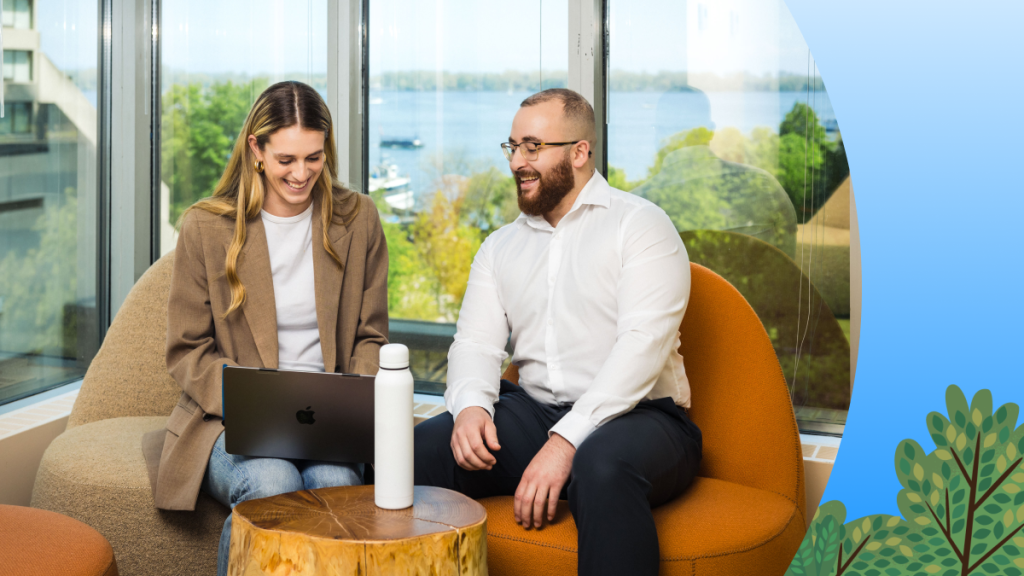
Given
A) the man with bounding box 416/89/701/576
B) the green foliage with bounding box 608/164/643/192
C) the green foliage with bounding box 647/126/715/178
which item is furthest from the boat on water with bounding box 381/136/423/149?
the man with bounding box 416/89/701/576

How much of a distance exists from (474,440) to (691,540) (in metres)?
0.50

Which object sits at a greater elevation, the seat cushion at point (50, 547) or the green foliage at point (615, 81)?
the green foliage at point (615, 81)

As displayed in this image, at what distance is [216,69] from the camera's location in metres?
3.69

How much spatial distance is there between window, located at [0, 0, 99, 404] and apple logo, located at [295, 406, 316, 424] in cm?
200

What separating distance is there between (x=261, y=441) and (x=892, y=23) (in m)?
1.62

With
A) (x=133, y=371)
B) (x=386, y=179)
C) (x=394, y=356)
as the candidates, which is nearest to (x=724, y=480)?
(x=394, y=356)

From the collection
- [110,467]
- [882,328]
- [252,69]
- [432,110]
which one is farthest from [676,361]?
[252,69]

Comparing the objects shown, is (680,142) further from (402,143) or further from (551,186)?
(402,143)

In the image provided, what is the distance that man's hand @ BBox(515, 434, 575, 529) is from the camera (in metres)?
1.74

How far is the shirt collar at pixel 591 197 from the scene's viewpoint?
2180 millimetres

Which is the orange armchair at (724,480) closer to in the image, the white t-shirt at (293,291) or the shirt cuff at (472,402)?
the shirt cuff at (472,402)

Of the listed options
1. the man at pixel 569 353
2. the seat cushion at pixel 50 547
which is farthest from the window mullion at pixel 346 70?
the seat cushion at pixel 50 547

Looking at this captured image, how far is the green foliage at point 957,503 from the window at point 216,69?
2685 millimetres

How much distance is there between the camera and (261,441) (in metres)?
1.82
